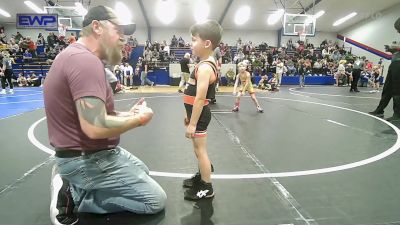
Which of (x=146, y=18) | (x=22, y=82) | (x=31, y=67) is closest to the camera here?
(x=22, y=82)

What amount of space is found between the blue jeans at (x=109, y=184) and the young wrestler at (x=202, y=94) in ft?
1.46

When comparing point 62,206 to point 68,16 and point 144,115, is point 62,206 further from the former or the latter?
point 68,16

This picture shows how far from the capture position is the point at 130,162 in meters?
2.40

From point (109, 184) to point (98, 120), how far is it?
0.60m

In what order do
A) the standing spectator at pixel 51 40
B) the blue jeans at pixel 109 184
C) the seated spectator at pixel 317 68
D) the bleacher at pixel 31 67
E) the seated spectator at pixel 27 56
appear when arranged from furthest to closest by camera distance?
the seated spectator at pixel 317 68
the standing spectator at pixel 51 40
the seated spectator at pixel 27 56
the bleacher at pixel 31 67
the blue jeans at pixel 109 184

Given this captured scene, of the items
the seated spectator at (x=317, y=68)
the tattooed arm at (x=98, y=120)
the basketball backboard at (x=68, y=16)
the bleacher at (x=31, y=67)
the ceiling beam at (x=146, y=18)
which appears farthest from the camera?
the ceiling beam at (x=146, y=18)

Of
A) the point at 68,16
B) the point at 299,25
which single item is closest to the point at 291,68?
the point at 299,25

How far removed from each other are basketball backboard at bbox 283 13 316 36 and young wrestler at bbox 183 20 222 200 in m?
15.1

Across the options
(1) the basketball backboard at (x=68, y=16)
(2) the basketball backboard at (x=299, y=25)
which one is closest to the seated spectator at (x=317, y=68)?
(2) the basketball backboard at (x=299, y=25)

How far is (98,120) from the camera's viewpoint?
1869 millimetres

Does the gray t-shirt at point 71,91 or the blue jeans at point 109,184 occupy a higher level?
the gray t-shirt at point 71,91

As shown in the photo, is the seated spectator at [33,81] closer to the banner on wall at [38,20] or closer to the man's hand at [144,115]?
the banner on wall at [38,20]

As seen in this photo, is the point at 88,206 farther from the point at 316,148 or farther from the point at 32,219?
the point at 316,148

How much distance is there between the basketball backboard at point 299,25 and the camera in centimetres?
1666
